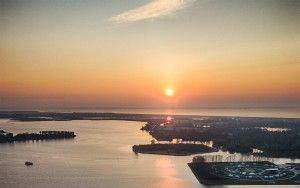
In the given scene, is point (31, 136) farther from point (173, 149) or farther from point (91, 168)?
point (91, 168)

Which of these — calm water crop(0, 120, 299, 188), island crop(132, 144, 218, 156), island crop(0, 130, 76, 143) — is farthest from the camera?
island crop(0, 130, 76, 143)

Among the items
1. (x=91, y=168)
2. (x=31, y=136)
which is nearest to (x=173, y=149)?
(x=91, y=168)

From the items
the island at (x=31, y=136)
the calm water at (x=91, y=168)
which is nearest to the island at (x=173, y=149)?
the calm water at (x=91, y=168)

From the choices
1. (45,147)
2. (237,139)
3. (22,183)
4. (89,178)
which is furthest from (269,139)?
(22,183)

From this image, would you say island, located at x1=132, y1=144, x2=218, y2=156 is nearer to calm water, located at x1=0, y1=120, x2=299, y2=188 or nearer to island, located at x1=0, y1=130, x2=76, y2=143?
calm water, located at x1=0, y1=120, x2=299, y2=188

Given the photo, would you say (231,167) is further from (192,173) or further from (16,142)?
(16,142)

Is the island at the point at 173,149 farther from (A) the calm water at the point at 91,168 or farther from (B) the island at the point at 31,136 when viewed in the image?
(B) the island at the point at 31,136

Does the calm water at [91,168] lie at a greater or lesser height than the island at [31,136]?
lesser

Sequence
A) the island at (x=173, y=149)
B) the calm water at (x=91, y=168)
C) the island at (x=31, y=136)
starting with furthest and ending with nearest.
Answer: the island at (x=31, y=136)
the island at (x=173, y=149)
the calm water at (x=91, y=168)

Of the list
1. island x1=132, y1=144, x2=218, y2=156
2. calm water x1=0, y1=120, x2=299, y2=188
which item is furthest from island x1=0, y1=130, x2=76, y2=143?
island x1=132, y1=144, x2=218, y2=156
